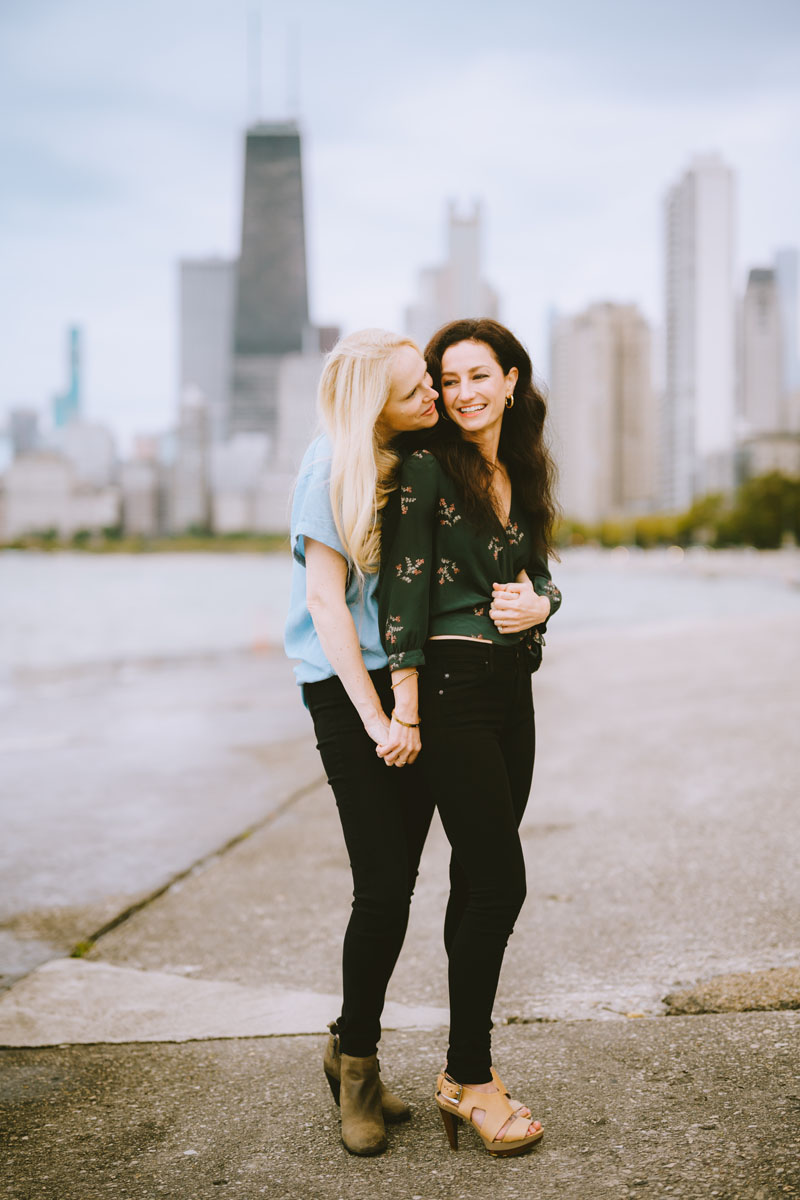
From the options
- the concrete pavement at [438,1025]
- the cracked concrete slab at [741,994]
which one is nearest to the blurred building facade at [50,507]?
the concrete pavement at [438,1025]

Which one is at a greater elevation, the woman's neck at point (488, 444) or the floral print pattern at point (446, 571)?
the woman's neck at point (488, 444)

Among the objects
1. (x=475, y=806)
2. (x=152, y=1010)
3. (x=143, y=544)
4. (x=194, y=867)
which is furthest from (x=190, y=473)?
(x=475, y=806)

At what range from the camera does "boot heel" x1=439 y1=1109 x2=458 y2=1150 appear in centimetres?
255

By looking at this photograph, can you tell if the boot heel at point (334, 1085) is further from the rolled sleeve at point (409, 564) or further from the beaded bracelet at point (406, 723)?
the rolled sleeve at point (409, 564)

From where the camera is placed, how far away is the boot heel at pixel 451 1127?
2.55m

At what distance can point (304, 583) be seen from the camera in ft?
8.97

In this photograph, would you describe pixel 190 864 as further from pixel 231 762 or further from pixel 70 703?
pixel 70 703

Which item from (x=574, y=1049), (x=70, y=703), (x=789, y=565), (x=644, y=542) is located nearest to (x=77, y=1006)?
(x=574, y=1049)

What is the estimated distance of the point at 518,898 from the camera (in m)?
2.59

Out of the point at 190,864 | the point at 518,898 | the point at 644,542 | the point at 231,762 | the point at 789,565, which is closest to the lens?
the point at 518,898

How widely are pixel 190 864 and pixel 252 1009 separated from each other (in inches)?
75.1

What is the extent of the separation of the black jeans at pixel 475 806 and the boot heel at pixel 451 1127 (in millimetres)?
84

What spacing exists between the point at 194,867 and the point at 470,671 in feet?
10.5

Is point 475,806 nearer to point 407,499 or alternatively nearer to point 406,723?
point 406,723
